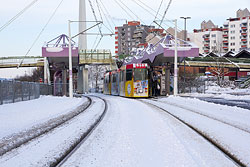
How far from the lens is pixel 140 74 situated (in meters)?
30.5

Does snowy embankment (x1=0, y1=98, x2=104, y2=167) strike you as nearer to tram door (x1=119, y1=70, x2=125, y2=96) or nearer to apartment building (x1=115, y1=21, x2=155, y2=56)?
tram door (x1=119, y1=70, x2=125, y2=96)

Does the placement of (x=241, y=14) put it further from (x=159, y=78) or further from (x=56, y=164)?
(x=56, y=164)

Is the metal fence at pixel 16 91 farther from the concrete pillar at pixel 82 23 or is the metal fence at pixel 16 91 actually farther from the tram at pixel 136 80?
the concrete pillar at pixel 82 23

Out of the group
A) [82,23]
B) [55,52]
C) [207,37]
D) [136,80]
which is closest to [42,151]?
[136,80]

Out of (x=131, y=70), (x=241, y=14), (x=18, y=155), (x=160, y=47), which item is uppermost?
(x=241, y=14)

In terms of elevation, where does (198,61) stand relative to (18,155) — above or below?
above

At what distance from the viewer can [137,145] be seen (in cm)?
685

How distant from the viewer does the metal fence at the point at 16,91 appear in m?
21.7

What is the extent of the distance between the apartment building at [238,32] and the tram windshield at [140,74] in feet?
329

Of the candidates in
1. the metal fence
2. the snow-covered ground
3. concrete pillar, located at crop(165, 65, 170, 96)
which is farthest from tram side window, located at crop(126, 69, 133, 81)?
the snow-covered ground

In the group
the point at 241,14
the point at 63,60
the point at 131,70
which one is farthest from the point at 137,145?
the point at 241,14

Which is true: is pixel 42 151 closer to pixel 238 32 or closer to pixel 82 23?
pixel 82 23

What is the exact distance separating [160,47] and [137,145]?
26747 mm

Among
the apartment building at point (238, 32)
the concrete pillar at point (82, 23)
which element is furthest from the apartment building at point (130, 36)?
the concrete pillar at point (82, 23)
